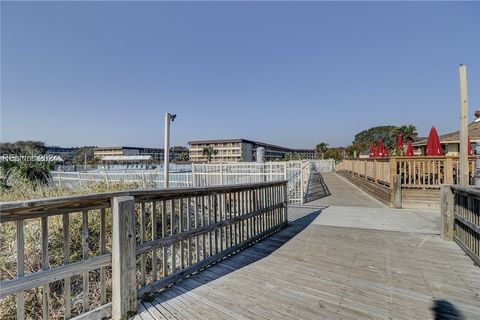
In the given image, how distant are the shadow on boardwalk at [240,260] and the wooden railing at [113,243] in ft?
0.29

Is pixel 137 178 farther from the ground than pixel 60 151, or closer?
closer

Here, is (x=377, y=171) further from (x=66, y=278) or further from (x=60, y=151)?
(x=60, y=151)

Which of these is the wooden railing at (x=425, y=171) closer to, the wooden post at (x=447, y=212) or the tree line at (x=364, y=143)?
the wooden post at (x=447, y=212)

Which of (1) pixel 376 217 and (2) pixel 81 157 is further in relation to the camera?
(2) pixel 81 157

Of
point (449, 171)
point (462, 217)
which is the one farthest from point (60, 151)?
point (462, 217)

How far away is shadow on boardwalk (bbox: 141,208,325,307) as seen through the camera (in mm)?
2826

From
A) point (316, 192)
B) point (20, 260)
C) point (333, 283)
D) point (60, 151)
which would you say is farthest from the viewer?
point (60, 151)

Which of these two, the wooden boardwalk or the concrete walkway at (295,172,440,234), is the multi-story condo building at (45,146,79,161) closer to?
the concrete walkway at (295,172,440,234)

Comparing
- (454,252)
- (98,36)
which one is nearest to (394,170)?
(454,252)

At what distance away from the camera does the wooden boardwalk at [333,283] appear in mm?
2471

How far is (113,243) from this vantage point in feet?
7.72

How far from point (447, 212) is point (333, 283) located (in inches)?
127

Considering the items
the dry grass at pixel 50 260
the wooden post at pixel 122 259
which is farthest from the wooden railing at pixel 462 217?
the dry grass at pixel 50 260

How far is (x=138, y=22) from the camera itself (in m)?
9.71
